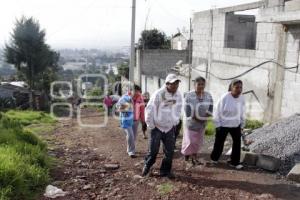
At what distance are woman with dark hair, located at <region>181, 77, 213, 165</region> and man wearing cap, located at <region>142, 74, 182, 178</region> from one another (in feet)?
1.51

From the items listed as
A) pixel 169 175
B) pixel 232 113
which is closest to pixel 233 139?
pixel 232 113

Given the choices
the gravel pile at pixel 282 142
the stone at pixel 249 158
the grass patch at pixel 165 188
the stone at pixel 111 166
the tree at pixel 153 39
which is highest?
the tree at pixel 153 39

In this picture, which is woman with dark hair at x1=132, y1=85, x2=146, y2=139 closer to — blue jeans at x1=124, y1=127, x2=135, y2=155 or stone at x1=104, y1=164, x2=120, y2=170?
blue jeans at x1=124, y1=127, x2=135, y2=155

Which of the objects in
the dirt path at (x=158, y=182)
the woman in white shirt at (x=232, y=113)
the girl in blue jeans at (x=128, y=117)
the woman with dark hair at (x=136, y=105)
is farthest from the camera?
the woman with dark hair at (x=136, y=105)

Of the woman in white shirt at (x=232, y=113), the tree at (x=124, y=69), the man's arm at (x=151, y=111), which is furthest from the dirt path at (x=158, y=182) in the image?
the tree at (x=124, y=69)

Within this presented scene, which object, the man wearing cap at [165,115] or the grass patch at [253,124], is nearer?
the man wearing cap at [165,115]

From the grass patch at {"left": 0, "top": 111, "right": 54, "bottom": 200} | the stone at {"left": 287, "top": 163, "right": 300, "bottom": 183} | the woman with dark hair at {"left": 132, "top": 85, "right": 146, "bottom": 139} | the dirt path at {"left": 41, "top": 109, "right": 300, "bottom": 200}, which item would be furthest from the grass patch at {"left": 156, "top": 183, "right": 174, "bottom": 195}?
the woman with dark hair at {"left": 132, "top": 85, "right": 146, "bottom": 139}

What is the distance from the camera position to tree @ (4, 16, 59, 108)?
2838 centimetres

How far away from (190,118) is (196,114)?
0.13m

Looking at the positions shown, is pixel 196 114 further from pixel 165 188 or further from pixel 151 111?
pixel 165 188

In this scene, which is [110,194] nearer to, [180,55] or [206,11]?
[206,11]

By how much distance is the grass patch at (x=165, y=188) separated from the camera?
4532 millimetres

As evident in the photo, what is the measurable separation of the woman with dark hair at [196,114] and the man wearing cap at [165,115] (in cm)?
46

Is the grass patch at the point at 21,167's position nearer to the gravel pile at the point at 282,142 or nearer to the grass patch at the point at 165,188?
the grass patch at the point at 165,188
